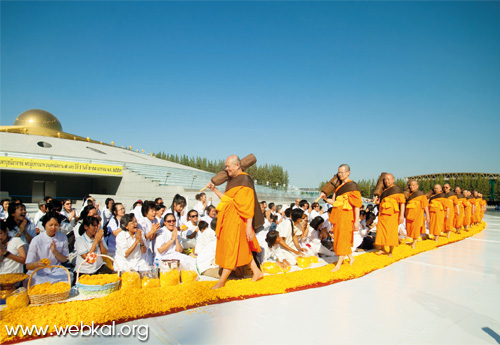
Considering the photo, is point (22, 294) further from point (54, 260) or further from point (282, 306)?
point (282, 306)

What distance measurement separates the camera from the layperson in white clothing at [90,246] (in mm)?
4773

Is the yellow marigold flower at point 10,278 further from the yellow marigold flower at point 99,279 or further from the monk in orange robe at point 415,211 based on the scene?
the monk in orange robe at point 415,211

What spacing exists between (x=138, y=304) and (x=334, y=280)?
9.97 feet

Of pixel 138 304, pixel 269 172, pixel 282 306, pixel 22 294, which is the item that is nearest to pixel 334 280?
pixel 282 306

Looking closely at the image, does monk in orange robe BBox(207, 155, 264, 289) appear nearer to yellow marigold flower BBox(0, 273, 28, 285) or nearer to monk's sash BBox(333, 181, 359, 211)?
monk's sash BBox(333, 181, 359, 211)

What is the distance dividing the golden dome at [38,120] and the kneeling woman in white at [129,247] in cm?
3804

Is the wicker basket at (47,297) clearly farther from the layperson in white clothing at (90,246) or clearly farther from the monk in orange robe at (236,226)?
the monk in orange robe at (236,226)

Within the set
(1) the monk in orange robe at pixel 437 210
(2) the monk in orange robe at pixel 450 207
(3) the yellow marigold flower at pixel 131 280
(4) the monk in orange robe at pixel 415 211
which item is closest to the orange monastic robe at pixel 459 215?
(2) the monk in orange robe at pixel 450 207

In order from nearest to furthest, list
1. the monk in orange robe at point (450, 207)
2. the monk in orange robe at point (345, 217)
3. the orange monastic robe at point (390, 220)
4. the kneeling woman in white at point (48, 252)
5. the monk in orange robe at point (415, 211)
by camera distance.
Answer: the kneeling woman in white at point (48, 252)
the monk in orange robe at point (345, 217)
the orange monastic robe at point (390, 220)
the monk in orange robe at point (415, 211)
the monk in orange robe at point (450, 207)

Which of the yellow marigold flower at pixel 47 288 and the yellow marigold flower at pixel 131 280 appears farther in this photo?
the yellow marigold flower at pixel 131 280

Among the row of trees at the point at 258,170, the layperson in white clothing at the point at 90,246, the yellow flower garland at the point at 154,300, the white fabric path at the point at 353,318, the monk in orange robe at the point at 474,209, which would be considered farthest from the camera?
the row of trees at the point at 258,170

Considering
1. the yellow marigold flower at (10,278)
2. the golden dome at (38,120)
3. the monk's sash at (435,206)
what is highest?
the golden dome at (38,120)

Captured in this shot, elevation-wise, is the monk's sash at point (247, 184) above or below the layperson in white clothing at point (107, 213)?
above

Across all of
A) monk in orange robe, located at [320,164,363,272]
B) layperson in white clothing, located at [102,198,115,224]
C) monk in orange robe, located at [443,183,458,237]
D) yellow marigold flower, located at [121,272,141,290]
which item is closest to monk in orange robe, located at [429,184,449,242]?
monk in orange robe, located at [443,183,458,237]
